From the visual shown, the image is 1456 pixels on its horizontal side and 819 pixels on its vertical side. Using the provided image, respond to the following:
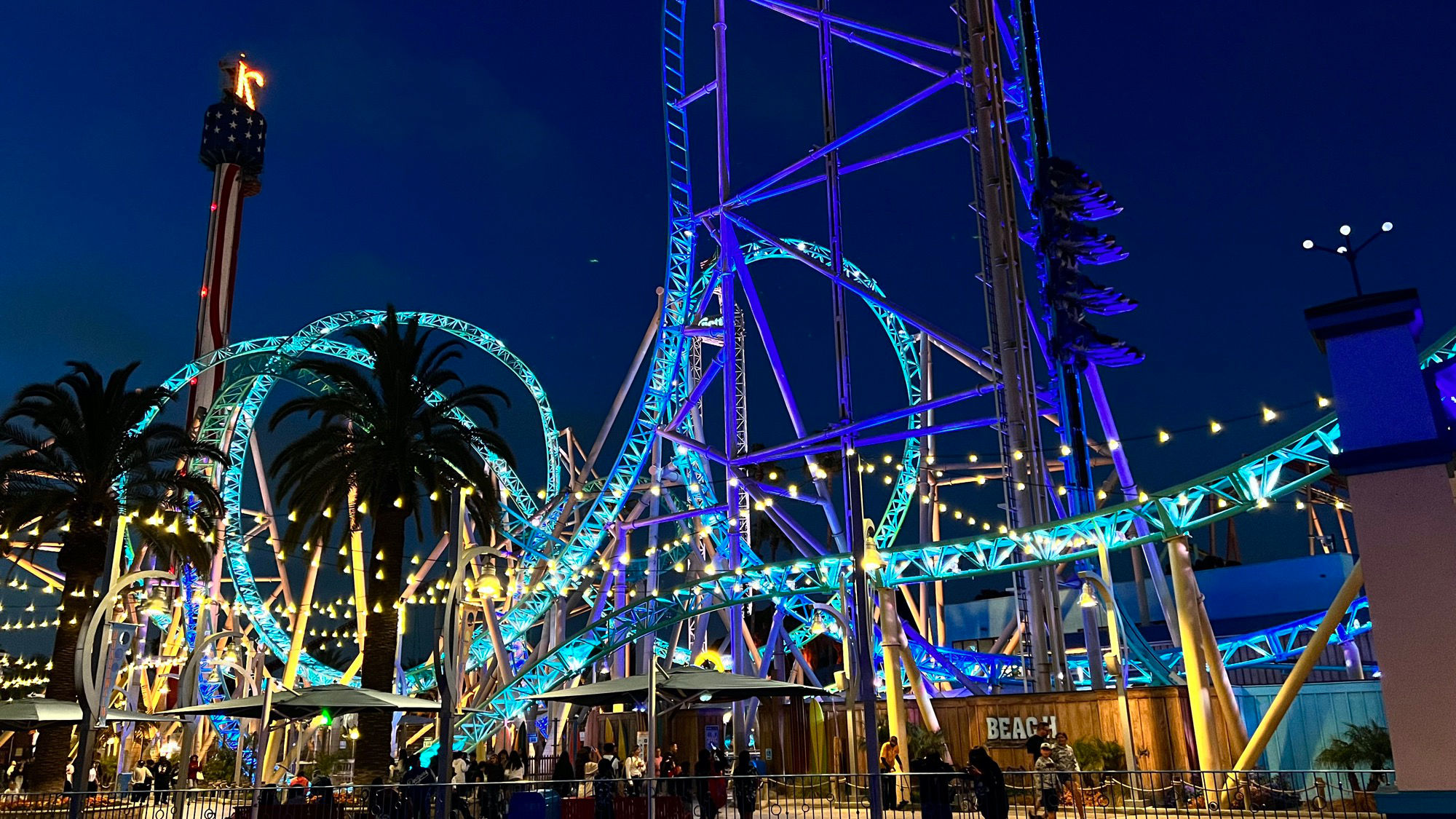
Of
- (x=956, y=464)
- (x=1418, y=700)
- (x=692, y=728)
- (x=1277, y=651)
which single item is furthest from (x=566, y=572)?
(x=1418, y=700)

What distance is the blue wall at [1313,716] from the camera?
71.4ft

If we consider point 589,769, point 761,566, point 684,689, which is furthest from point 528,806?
point 589,769

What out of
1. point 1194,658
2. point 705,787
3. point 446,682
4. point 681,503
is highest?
point 681,503

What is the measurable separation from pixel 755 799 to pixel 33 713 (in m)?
11.1

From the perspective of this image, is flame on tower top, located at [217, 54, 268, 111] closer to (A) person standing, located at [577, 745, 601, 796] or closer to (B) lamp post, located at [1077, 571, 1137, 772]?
(A) person standing, located at [577, 745, 601, 796]

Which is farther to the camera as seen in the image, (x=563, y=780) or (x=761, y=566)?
(x=761, y=566)

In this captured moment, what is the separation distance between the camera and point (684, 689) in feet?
49.7

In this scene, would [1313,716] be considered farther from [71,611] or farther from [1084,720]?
[71,611]

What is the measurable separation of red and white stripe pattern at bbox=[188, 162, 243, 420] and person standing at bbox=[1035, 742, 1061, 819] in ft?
142

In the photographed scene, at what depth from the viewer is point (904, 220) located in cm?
8294

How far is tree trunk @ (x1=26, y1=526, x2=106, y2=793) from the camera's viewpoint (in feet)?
68.3

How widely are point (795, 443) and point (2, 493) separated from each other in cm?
1558

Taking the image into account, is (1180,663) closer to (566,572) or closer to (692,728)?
(692,728)

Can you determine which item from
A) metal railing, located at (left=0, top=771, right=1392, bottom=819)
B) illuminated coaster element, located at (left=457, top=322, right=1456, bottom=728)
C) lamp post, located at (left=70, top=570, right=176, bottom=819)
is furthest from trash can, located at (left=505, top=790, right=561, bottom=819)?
illuminated coaster element, located at (left=457, top=322, right=1456, bottom=728)
